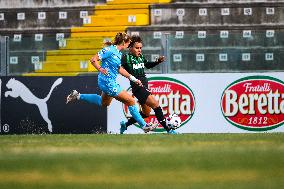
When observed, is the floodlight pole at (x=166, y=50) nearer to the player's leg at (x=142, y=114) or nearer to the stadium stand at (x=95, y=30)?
the player's leg at (x=142, y=114)

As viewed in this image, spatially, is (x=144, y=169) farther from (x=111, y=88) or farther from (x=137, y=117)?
(x=111, y=88)

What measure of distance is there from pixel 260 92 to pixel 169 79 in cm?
180

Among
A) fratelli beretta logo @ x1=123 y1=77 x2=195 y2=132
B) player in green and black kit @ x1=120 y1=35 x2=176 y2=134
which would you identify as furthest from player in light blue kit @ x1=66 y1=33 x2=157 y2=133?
fratelli beretta logo @ x1=123 y1=77 x2=195 y2=132

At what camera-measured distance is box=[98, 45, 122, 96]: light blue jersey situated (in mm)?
13844

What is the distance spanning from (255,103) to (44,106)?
4.18m

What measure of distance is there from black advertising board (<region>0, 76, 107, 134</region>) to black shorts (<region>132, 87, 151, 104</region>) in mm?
1709

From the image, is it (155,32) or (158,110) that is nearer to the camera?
(158,110)

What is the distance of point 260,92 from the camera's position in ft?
51.2

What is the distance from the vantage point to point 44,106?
15867 mm

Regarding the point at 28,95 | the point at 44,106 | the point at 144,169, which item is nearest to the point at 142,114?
the point at 44,106

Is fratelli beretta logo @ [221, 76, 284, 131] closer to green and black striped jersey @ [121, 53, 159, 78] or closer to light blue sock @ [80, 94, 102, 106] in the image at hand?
green and black striped jersey @ [121, 53, 159, 78]

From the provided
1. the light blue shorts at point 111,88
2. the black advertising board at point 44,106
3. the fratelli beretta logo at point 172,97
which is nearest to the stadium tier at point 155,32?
the fratelli beretta logo at point 172,97

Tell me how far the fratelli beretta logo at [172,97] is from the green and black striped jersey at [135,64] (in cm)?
134

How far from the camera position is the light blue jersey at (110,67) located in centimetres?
1384
